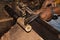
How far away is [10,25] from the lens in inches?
61.9

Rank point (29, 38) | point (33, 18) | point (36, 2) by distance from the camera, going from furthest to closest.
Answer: point (36, 2) < point (29, 38) < point (33, 18)

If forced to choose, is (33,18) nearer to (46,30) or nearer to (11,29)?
(46,30)

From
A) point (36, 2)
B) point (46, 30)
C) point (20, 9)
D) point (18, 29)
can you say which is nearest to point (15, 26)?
point (18, 29)

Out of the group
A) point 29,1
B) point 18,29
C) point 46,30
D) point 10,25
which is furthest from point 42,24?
point 29,1

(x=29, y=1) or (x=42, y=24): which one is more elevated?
(x=42, y=24)

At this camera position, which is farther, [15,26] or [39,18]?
[15,26]

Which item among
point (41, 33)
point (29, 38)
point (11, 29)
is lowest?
point (11, 29)

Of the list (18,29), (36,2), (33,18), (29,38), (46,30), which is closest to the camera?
(46,30)

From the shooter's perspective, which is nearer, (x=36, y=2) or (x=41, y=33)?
(x=41, y=33)

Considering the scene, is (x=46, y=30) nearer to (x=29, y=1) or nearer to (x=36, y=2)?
(x=36, y=2)

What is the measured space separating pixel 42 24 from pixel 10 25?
0.50 meters

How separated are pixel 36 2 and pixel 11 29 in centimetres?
39

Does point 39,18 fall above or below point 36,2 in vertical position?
above

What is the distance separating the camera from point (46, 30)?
112cm
